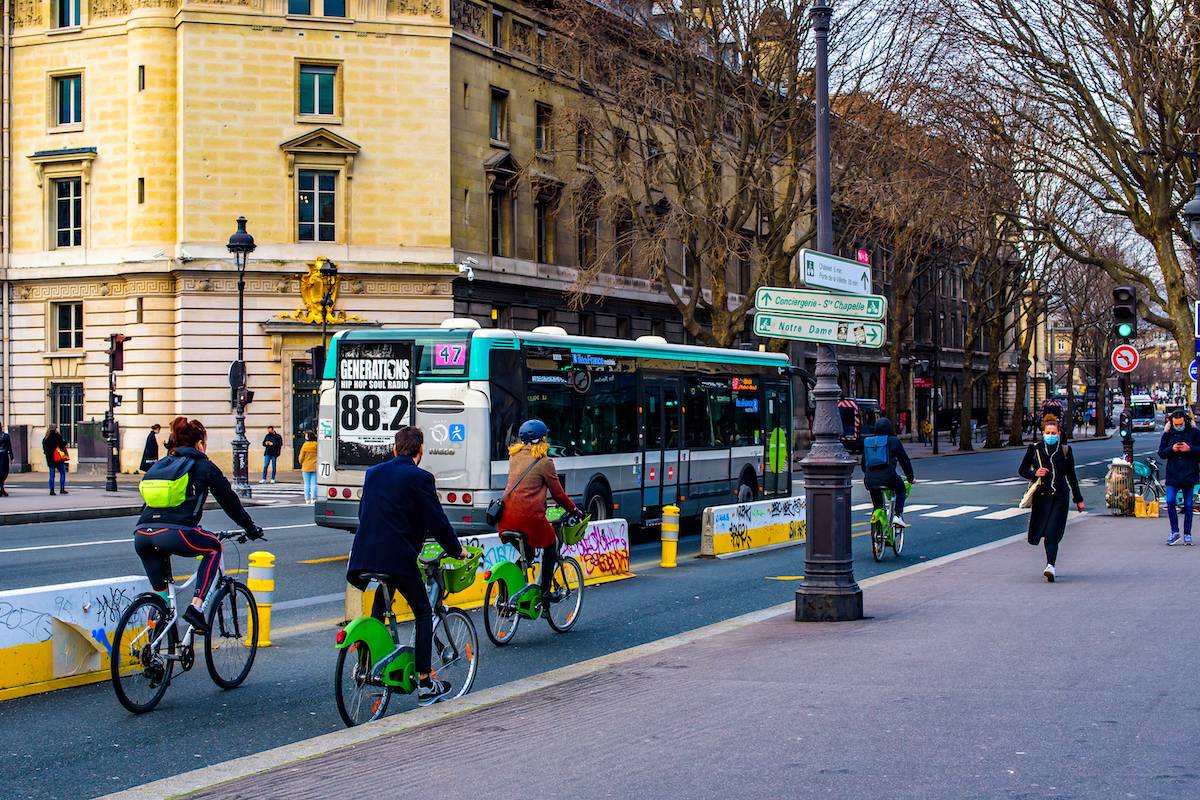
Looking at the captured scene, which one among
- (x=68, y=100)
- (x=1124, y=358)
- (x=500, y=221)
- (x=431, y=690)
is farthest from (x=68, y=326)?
(x=431, y=690)

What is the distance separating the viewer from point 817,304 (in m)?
12.9

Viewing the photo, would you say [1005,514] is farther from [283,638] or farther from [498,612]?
[283,638]

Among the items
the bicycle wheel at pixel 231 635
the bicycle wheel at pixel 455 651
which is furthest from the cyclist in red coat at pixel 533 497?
the bicycle wheel at pixel 231 635

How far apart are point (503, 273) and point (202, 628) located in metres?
38.5

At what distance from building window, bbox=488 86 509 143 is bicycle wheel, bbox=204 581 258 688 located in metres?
39.7

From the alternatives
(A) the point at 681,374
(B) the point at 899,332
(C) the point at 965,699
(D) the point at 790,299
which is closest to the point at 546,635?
(D) the point at 790,299

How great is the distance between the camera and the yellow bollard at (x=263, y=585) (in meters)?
11.8

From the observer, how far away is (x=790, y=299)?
42.3ft

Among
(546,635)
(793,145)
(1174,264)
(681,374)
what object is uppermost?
(793,145)

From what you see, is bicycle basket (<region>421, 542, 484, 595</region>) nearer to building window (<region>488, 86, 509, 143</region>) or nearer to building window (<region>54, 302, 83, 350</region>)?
building window (<region>54, 302, 83, 350</region>)

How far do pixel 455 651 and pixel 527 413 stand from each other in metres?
9.91

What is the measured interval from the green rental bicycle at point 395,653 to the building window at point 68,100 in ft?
136

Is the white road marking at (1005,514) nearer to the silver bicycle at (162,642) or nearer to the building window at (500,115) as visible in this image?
the silver bicycle at (162,642)

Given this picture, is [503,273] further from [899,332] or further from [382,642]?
[382,642]
